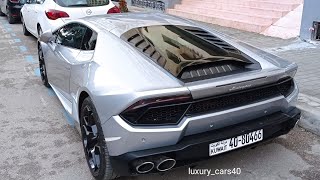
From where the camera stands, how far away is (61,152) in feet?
12.6

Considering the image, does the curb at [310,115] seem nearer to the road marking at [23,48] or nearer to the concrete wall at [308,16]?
the concrete wall at [308,16]

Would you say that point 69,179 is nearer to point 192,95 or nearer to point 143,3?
point 192,95

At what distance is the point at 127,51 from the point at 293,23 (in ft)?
21.0

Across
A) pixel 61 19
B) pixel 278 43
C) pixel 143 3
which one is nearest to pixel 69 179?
pixel 61 19

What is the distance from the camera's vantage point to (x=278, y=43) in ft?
26.3

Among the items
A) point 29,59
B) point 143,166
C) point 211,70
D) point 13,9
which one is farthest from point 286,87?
point 13,9

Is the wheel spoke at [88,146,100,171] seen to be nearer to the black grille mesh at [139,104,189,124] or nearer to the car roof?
the black grille mesh at [139,104,189,124]

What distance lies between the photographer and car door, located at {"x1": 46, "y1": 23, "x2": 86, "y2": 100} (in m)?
4.03

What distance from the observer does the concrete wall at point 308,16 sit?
25.0 ft

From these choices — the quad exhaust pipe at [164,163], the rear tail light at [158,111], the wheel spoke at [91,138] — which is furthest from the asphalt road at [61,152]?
the rear tail light at [158,111]

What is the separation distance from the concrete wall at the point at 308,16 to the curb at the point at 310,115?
3.67 metres

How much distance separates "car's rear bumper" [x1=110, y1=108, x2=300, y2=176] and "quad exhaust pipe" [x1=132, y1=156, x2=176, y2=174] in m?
0.03

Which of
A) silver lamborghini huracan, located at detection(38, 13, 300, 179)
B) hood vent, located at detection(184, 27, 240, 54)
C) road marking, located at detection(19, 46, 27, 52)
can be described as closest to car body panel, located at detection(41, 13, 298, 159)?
silver lamborghini huracan, located at detection(38, 13, 300, 179)

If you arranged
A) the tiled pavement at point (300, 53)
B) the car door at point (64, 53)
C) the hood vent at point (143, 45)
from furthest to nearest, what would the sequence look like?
1. the tiled pavement at point (300, 53)
2. the car door at point (64, 53)
3. the hood vent at point (143, 45)
